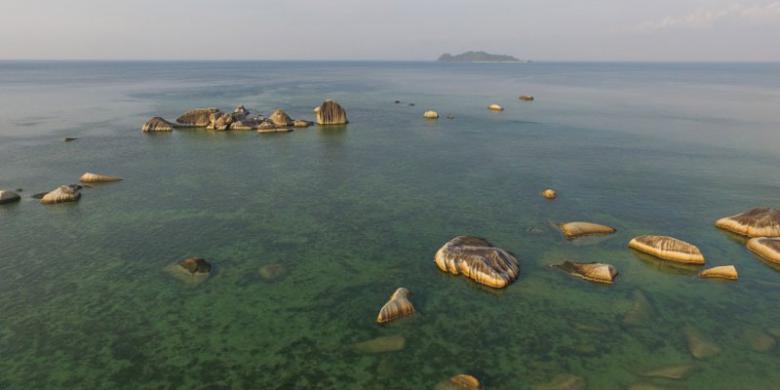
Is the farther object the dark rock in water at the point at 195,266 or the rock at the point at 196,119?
the rock at the point at 196,119

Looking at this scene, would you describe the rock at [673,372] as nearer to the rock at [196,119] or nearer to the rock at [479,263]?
the rock at [479,263]

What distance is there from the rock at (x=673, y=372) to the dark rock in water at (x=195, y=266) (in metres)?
22.2

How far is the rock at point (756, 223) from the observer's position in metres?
30.2

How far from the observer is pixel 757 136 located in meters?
66.8

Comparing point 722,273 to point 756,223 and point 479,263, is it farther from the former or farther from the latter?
point 479,263

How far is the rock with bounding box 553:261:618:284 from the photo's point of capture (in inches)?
993

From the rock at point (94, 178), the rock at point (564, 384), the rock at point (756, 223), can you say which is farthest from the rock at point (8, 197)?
the rock at point (756, 223)

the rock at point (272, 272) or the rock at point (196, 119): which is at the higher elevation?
the rock at point (196, 119)

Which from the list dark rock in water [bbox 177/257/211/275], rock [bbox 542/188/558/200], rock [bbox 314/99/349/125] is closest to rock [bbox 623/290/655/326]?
rock [bbox 542/188/558/200]

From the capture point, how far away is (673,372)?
18.3m

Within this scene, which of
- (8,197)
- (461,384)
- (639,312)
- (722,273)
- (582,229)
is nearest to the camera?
(461,384)

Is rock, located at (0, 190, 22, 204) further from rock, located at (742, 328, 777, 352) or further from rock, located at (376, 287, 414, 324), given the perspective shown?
rock, located at (742, 328, 777, 352)

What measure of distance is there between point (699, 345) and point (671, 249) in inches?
345

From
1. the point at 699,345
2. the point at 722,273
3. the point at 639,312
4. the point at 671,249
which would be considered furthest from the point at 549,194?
the point at 699,345
